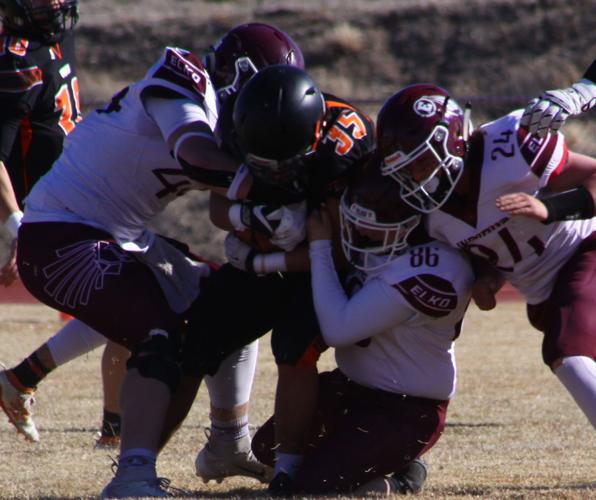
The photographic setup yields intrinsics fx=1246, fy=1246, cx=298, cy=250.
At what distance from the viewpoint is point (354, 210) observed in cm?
423

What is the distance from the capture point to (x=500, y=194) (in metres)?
4.31

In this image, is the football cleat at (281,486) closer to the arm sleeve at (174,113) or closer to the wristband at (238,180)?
the wristband at (238,180)

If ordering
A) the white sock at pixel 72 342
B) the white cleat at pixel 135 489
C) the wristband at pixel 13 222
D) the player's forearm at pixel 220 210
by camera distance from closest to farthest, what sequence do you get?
1. the white cleat at pixel 135 489
2. the player's forearm at pixel 220 210
3. the white sock at pixel 72 342
4. the wristband at pixel 13 222

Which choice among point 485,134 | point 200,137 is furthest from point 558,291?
point 200,137

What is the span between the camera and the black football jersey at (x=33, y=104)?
261 inches

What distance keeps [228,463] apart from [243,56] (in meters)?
1.55

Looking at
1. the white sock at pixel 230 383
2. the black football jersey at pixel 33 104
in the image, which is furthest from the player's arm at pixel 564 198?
the black football jersey at pixel 33 104

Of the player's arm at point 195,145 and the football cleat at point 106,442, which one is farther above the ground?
the player's arm at point 195,145

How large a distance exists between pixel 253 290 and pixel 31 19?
2569 mm

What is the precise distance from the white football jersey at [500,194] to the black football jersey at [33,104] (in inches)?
120

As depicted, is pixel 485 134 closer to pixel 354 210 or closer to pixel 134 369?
pixel 354 210

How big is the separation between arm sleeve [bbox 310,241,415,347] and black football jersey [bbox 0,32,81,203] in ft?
9.58

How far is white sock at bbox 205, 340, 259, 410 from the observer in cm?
492

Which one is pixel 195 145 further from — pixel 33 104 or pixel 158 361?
pixel 33 104
